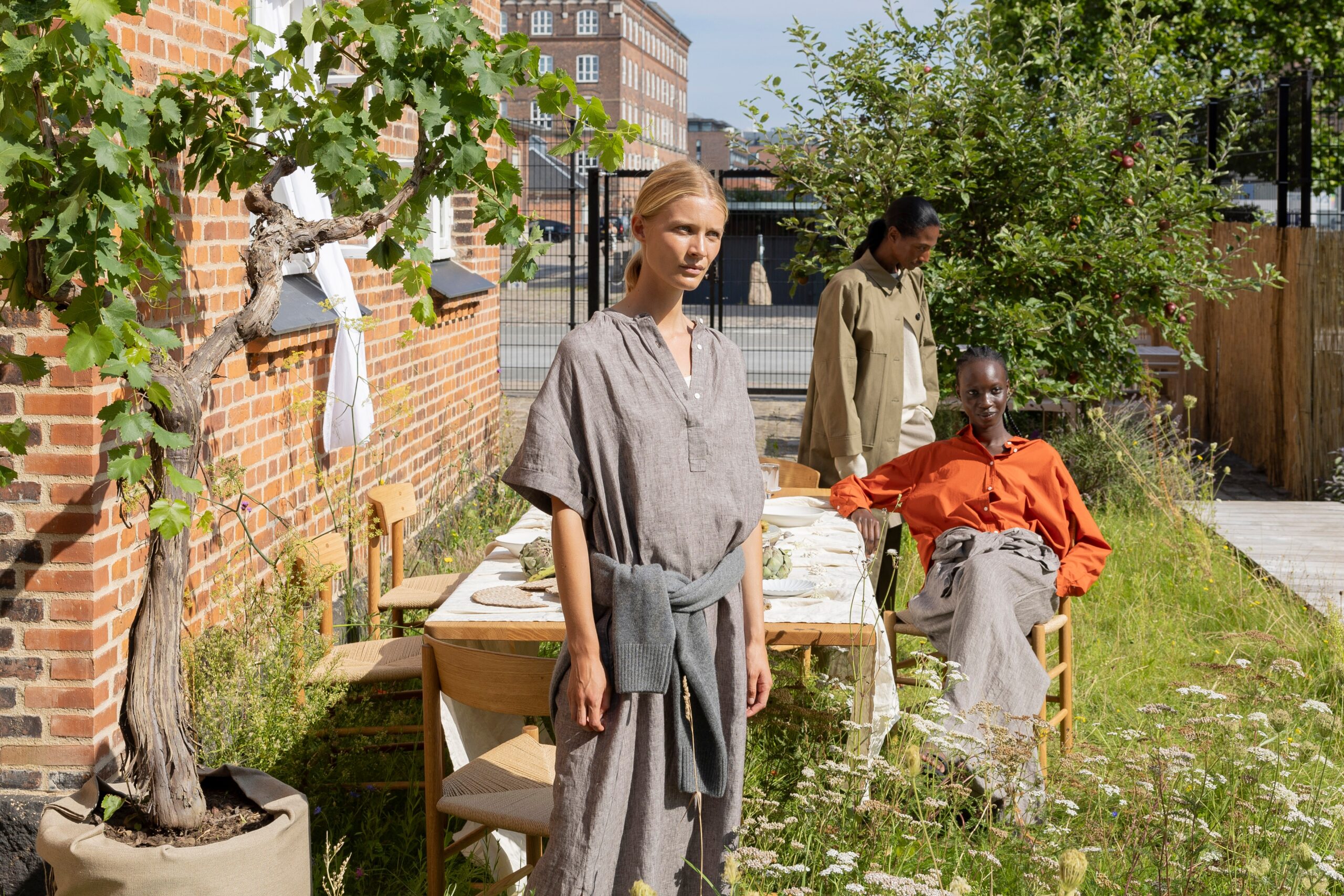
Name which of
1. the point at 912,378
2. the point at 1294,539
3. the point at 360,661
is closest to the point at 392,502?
the point at 360,661

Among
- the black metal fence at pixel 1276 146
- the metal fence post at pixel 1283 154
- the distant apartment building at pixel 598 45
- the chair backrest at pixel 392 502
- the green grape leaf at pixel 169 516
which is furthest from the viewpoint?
the distant apartment building at pixel 598 45

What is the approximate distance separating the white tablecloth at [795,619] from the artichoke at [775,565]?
80 millimetres

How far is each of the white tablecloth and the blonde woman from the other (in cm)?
72

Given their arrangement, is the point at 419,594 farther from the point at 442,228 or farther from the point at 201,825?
the point at 442,228

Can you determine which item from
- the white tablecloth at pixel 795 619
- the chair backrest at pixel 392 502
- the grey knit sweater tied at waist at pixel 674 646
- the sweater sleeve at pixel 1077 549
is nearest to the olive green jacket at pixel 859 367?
the sweater sleeve at pixel 1077 549

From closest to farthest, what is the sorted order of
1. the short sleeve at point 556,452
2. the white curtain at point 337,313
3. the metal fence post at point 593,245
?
1. the short sleeve at point 556,452
2. the white curtain at point 337,313
3. the metal fence post at point 593,245

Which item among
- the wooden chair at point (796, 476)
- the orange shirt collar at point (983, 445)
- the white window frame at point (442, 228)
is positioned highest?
the white window frame at point (442, 228)

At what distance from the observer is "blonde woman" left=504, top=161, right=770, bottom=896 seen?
2.75 meters

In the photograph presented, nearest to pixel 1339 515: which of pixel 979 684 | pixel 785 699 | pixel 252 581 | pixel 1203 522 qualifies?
pixel 1203 522

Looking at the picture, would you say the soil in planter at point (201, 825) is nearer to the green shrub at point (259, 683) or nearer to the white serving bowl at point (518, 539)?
the green shrub at point (259, 683)

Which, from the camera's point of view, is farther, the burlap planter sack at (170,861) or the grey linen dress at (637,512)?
the burlap planter sack at (170,861)

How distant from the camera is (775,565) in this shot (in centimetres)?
412

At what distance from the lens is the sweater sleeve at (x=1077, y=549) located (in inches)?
183

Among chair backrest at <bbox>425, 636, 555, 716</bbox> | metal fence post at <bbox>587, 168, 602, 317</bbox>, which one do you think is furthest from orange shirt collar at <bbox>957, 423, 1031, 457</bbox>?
metal fence post at <bbox>587, 168, 602, 317</bbox>
